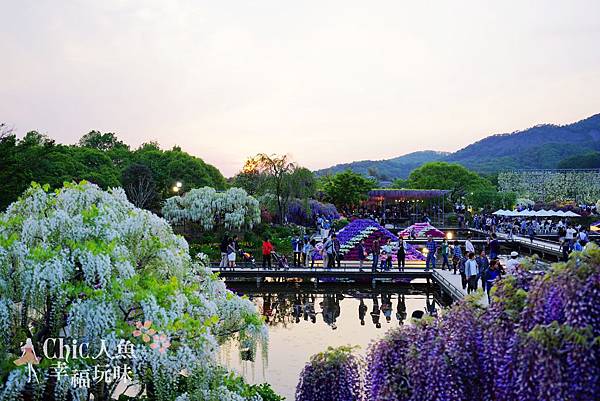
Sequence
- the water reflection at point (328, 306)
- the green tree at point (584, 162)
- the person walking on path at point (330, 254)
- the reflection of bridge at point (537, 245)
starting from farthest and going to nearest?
1. the green tree at point (584, 162)
2. the reflection of bridge at point (537, 245)
3. the person walking on path at point (330, 254)
4. the water reflection at point (328, 306)

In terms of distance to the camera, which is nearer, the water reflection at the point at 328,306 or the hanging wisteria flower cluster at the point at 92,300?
the hanging wisteria flower cluster at the point at 92,300

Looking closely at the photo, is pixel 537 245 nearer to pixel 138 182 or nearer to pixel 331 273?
pixel 331 273

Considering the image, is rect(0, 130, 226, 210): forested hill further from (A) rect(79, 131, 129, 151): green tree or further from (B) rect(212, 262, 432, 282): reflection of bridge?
(A) rect(79, 131, 129, 151): green tree

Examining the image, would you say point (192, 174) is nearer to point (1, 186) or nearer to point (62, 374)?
point (1, 186)

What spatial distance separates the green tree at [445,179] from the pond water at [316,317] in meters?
63.9

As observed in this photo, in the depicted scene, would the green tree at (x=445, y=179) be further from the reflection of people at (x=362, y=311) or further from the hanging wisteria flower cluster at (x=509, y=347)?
the hanging wisteria flower cluster at (x=509, y=347)

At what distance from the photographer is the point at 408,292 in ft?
73.5

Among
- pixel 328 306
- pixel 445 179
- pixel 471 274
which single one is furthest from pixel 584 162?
pixel 471 274

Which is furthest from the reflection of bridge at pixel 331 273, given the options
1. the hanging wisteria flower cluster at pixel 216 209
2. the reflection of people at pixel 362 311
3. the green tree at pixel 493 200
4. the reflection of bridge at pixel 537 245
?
the green tree at pixel 493 200

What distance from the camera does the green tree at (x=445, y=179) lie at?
88.3m

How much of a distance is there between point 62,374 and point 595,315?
487cm

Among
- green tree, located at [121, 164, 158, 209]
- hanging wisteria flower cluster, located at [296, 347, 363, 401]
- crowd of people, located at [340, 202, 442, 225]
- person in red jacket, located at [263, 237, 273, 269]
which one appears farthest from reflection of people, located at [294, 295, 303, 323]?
crowd of people, located at [340, 202, 442, 225]

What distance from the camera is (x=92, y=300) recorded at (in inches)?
237

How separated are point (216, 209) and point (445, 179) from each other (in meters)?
62.7
